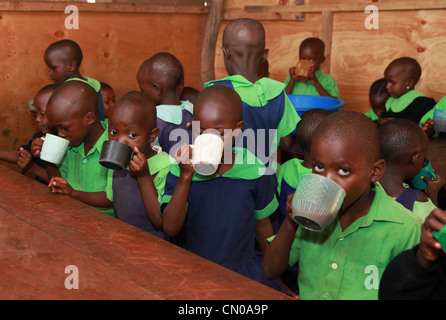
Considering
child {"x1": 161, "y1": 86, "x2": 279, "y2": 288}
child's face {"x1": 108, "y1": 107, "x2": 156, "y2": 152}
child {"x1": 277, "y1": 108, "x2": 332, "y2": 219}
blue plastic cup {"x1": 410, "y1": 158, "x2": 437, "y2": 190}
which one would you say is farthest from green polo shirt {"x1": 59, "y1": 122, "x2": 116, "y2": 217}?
blue plastic cup {"x1": 410, "y1": 158, "x2": 437, "y2": 190}

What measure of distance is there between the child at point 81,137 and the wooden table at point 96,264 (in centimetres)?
68

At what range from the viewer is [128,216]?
216 centimetres

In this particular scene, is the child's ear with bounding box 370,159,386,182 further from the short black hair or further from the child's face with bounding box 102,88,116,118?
the child's face with bounding box 102,88,116,118

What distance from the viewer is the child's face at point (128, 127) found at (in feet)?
6.79

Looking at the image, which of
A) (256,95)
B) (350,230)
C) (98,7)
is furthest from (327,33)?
(350,230)

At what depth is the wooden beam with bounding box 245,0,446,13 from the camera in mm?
4298

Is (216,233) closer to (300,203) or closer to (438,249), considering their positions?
(300,203)

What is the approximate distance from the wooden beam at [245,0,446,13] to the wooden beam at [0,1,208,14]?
29.1 inches

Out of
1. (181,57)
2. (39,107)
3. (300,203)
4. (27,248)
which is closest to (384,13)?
(181,57)

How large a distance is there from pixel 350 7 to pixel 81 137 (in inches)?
134

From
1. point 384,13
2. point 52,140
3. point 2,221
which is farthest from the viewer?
point 384,13

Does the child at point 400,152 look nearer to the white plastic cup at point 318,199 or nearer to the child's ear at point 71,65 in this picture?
the white plastic cup at point 318,199

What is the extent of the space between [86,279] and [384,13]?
4.29 meters

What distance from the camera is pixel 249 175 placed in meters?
1.88
